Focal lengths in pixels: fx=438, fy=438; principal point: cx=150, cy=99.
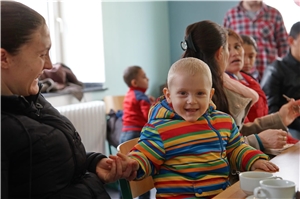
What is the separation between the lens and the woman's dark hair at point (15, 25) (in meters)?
1.07

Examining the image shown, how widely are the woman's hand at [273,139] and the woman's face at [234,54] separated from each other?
1.99 feet

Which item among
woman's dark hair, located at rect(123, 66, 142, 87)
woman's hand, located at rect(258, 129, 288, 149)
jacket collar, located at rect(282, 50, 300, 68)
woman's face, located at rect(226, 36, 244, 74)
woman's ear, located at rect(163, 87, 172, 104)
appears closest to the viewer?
woman's ear, located at rect(163, 87, 172, 104)

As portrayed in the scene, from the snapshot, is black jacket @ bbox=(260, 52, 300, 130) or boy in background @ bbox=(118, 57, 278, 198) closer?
boy in background @ bbox=(118, 57, 278, 198)

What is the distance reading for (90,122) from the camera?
11.9ft

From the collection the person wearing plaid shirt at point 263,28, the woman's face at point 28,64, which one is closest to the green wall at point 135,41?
the person wearing plaid shirt at point 263,28

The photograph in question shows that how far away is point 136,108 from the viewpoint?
11.8 ft

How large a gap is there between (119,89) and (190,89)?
3.04 m

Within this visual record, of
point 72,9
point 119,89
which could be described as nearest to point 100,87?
point 119,89

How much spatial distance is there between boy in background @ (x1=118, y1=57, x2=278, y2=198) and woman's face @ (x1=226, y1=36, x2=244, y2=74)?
847 millimetres

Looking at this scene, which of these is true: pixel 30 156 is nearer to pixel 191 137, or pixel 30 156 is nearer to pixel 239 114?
pixel 191 137

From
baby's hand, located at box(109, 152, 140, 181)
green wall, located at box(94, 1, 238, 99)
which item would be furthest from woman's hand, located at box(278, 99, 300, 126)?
green wall, located at box(94, 1, 238, 99)

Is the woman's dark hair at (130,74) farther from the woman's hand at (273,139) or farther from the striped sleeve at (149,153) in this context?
the striped sleeve at (149,153)

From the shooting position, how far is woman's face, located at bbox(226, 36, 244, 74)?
2285 mm

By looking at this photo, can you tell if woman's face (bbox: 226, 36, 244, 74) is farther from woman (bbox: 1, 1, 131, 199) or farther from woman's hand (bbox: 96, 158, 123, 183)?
woman (bbox: 1, 1, 131, 199)
